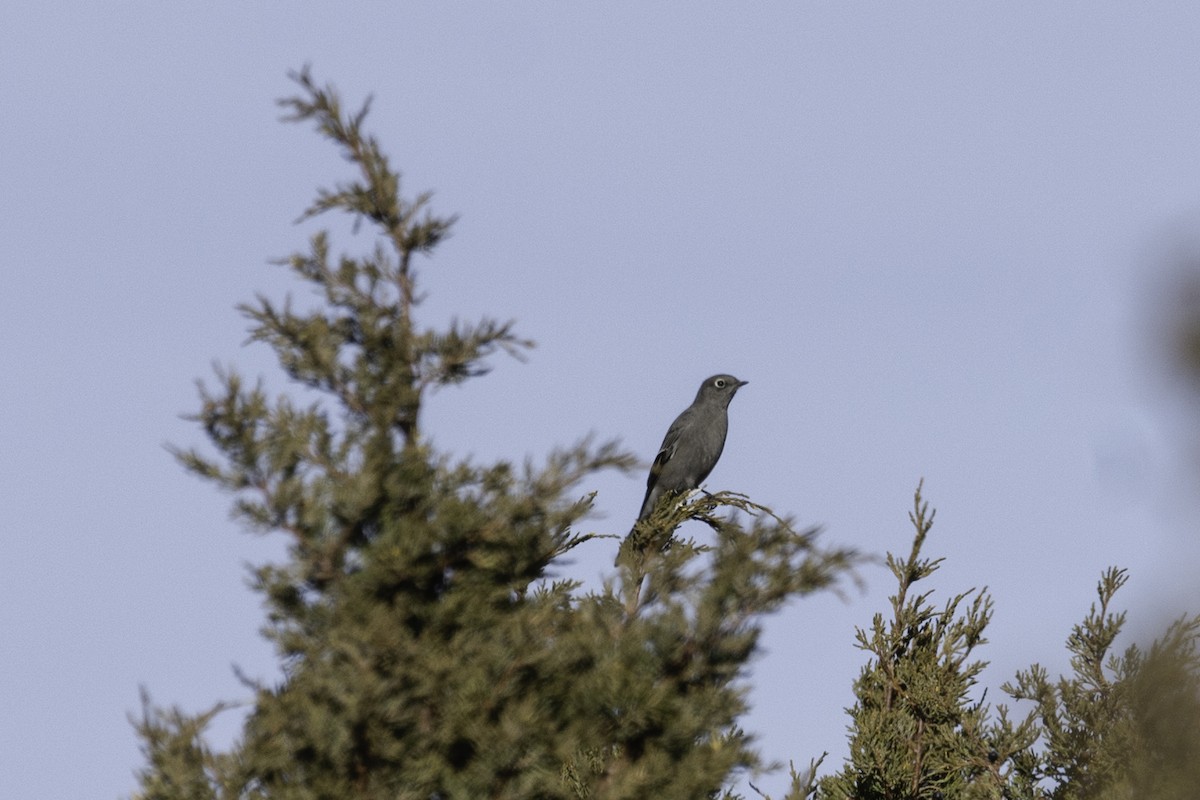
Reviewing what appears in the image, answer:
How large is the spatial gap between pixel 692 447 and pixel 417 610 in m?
9.60

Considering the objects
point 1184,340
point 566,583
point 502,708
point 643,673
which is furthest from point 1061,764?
point 502,708

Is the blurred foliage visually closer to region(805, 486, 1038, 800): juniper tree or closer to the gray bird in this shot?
region(805, 486, 1038, 800): juniper tree

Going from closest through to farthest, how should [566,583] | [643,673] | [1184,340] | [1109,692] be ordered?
[643,673]
[566,583]
[1184,340]
[1109,692]

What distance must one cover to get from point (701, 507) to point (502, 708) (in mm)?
4578

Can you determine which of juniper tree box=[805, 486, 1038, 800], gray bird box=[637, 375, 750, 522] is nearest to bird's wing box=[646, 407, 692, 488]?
gray bird box=[637, 375, 750, 522]

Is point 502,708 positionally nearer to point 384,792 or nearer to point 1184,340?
point 384,792

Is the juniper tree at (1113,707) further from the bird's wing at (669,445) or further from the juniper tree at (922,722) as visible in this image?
the bird's wing at (669,445)

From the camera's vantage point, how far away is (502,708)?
256 inches

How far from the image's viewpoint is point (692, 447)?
1597cm

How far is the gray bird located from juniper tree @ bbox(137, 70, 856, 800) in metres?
8.42

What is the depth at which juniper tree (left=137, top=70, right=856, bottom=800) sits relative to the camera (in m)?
6.31

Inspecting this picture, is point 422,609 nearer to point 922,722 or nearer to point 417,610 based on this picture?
point 417,610

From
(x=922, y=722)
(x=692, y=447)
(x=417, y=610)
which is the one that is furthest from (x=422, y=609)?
Result: (x=692, y=447)

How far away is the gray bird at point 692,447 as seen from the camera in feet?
52.2
